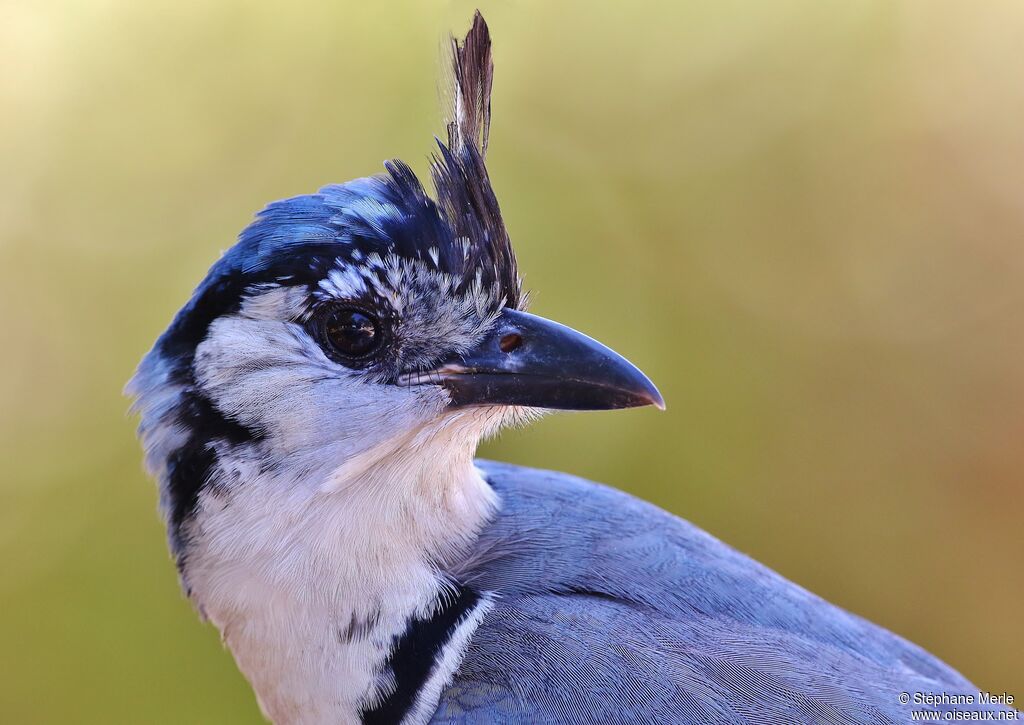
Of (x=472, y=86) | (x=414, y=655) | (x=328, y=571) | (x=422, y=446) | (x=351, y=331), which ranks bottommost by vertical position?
(x=414, y=655)

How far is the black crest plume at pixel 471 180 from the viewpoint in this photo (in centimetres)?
219

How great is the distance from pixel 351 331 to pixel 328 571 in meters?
0.55

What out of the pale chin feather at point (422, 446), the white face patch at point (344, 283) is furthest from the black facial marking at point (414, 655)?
the white face patch at point (344, 283)

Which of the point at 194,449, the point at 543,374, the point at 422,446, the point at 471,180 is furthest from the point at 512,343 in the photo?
the point at 194,449

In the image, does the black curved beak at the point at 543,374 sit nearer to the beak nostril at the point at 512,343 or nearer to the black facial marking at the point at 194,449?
the beak nostril at the point at 512,343

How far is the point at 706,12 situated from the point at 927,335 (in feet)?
7.11

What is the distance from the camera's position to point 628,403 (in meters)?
2.00

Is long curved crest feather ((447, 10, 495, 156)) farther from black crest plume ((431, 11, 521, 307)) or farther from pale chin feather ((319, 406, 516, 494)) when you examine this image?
pale chin feather ((319, 406, 516, 494))

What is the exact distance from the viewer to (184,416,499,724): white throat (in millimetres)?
1973

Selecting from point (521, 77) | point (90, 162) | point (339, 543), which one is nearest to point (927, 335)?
point (521, 77)

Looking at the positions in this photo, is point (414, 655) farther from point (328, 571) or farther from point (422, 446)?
point (422, 446)

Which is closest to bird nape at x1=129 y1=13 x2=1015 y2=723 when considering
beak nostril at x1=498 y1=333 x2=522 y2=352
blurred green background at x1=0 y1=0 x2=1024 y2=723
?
beak nostril at x1=498 y1=333 x2=522 y2=352

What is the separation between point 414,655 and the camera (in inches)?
77.2

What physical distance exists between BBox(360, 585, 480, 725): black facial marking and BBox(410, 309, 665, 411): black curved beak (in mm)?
475
